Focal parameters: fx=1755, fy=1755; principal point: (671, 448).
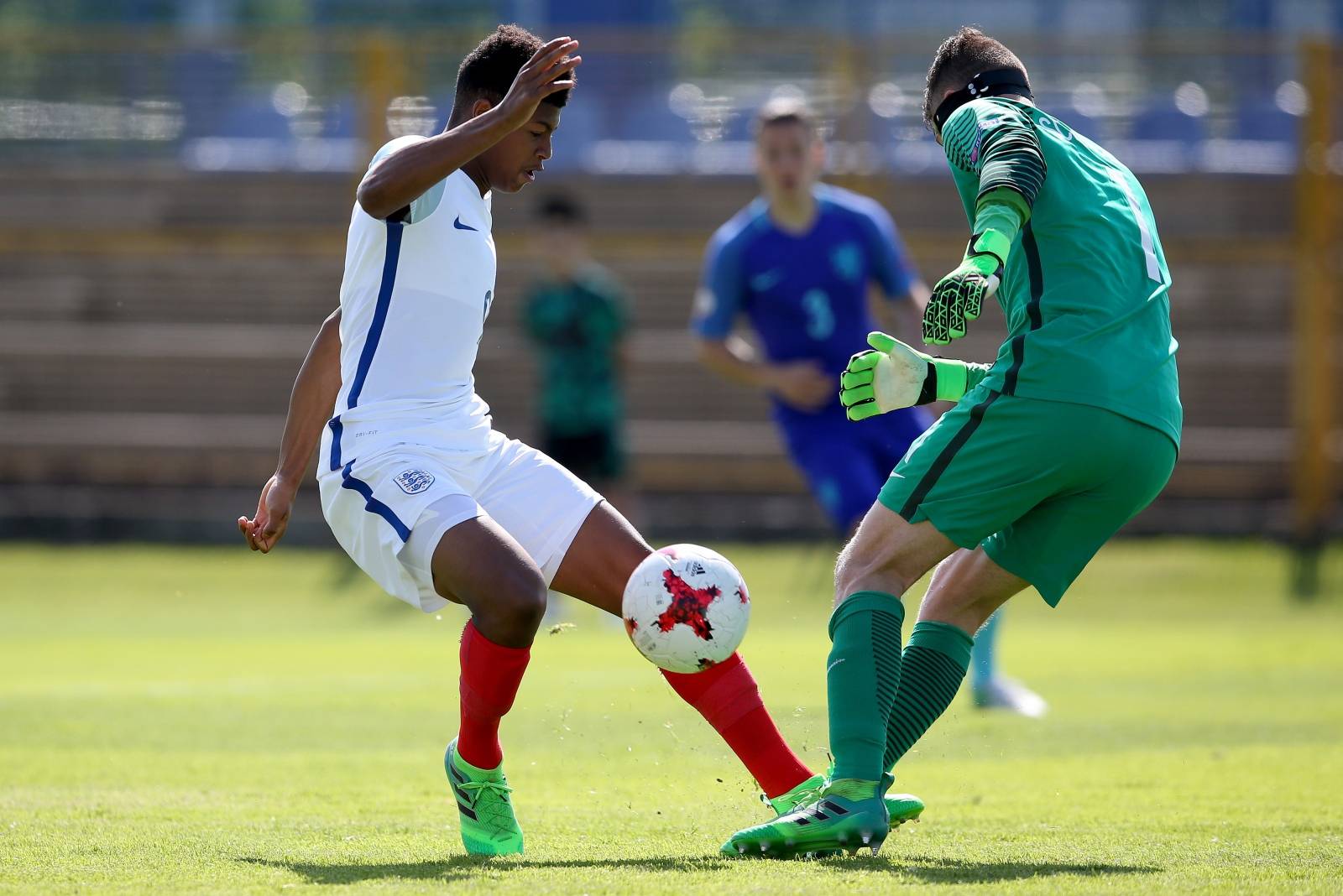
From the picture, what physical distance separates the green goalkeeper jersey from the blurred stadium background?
10805 millimetres

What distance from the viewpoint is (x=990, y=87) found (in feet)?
16.1

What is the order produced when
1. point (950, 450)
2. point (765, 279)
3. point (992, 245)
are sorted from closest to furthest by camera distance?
1. point (992, 245)
2. point (950, 450)
3. point (765, 279)

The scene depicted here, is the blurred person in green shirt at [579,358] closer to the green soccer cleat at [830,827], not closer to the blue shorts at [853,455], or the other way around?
the blue shorts at [853,455]

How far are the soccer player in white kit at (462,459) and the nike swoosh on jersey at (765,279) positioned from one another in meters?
3.77

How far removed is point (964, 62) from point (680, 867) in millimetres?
2359

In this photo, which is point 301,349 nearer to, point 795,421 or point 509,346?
point 509,346

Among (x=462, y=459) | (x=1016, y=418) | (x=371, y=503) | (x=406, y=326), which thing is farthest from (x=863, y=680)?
(x=406, y=326)

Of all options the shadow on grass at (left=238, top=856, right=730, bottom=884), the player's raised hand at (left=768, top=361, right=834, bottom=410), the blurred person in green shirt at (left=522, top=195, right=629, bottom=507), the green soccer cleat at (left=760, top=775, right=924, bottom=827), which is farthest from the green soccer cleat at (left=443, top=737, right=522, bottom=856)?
the blurred person in green shirt at (left=522, top=195, right=629, bottom=507)

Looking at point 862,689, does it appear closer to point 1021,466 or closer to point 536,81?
point 1021,466

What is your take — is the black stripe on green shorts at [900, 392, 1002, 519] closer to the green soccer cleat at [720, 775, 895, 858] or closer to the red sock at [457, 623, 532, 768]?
the green soccer cleat at [720, 775, 895, 858]

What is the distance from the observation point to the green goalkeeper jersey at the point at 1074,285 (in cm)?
467

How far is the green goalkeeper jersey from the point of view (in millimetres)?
4672

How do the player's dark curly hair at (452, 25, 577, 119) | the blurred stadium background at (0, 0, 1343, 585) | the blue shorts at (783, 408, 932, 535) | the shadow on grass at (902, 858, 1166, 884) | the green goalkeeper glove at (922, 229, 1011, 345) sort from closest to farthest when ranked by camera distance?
the green goalkeeper glove at (922, 229, 1011, 345), the shadow on grass at (902, 858, 1166, 884), the player's dark curly hair at (452, 25, 577, 119), the blue shorts at (783, 408, 932, 535), the blurred stadium background at (0, 0, 1343, 585)

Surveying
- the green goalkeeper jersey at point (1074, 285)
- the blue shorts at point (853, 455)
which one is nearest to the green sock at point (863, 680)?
the green goalkeeper jersey at point (1074, 285)
